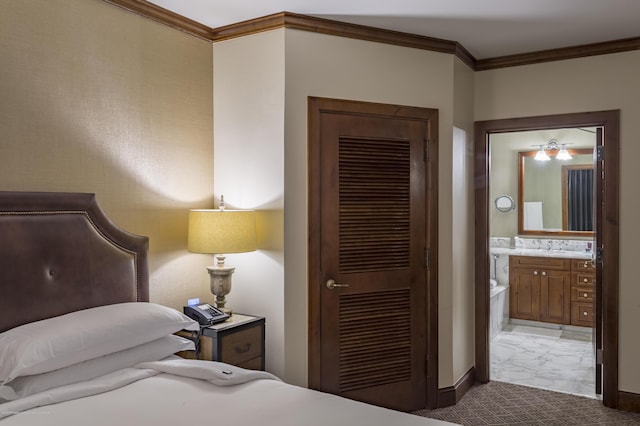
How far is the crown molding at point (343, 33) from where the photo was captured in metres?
2.98

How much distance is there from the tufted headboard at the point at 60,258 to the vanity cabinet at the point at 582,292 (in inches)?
181

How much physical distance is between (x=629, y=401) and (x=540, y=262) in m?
2.31

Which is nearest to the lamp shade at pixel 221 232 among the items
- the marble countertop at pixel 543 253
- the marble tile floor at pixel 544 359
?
the marble tile floor at pixel 544 359

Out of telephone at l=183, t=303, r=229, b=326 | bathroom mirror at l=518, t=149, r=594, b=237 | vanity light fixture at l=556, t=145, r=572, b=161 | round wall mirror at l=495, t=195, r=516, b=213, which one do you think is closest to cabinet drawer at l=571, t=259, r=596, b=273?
bathroom mirror at l=518, t=149, r=594, b=237

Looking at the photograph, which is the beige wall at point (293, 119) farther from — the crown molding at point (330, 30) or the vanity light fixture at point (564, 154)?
the vanity light fixture at point (564, 154)

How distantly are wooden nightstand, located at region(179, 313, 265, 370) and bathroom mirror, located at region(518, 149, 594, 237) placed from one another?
4.29 meters

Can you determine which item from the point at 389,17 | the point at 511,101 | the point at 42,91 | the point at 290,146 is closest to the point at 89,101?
the point at 42,91

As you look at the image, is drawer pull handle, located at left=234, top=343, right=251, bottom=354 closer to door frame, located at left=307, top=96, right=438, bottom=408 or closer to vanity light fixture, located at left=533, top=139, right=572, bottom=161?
door frame, located at left=307, top=96, right=438, bottom=408

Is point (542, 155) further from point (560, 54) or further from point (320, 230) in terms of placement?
point (320, 230)

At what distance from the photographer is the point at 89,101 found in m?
2.59

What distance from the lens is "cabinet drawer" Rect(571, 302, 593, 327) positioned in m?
5.46

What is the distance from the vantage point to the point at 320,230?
10.4 feet

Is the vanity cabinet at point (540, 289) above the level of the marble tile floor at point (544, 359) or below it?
above

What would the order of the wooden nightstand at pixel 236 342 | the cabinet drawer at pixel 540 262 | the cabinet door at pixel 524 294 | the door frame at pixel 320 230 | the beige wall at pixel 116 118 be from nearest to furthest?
the beige wall at pixel 116 118 < the wooden nightstand at pixel 236 342 < the door frame at pixel 320 230 < the cabinet drawer at pixel 540 262 < the cabinet door at pixel 524 294
